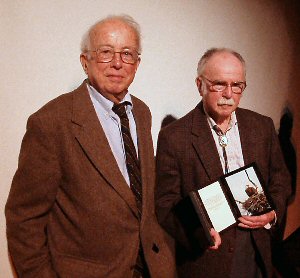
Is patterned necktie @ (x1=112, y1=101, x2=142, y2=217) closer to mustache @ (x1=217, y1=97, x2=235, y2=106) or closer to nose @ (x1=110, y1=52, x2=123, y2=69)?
nose @ (x1=110, y1=52, x2=123, y2=69)

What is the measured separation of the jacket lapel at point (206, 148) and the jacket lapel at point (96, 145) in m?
0.48

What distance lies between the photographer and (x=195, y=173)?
169cm

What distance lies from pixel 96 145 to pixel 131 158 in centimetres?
18

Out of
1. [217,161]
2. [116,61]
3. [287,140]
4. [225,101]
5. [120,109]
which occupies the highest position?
[116,61]

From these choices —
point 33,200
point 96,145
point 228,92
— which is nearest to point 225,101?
point 228,92

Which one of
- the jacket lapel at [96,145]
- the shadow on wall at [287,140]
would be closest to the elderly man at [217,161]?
the jacket lapel at [96,145]

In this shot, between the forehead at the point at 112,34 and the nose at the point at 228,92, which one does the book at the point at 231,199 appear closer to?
the nose at the point at 228,92

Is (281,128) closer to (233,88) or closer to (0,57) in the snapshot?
(233,88)

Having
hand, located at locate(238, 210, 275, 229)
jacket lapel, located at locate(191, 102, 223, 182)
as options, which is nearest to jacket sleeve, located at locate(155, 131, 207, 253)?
jacket lapel, located at locate(191, 102, 223, 182)

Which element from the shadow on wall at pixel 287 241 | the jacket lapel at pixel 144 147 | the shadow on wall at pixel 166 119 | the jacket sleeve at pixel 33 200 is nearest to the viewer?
the jacket sleeve at pixel 33 200

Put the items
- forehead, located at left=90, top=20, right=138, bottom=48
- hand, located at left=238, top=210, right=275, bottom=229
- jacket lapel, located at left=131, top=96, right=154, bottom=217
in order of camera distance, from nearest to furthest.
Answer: forehead, located at left=90, top=20, right=138, bottom=48 < jacket lapel, located at left=131, top=96, right=154, bottom=217 < hand, located at left=238, top=210, right=275, bottom=229

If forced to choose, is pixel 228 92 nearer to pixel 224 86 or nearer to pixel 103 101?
pixel 224 86

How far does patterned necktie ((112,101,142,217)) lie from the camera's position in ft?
4.62

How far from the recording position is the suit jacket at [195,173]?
1.67 meters
